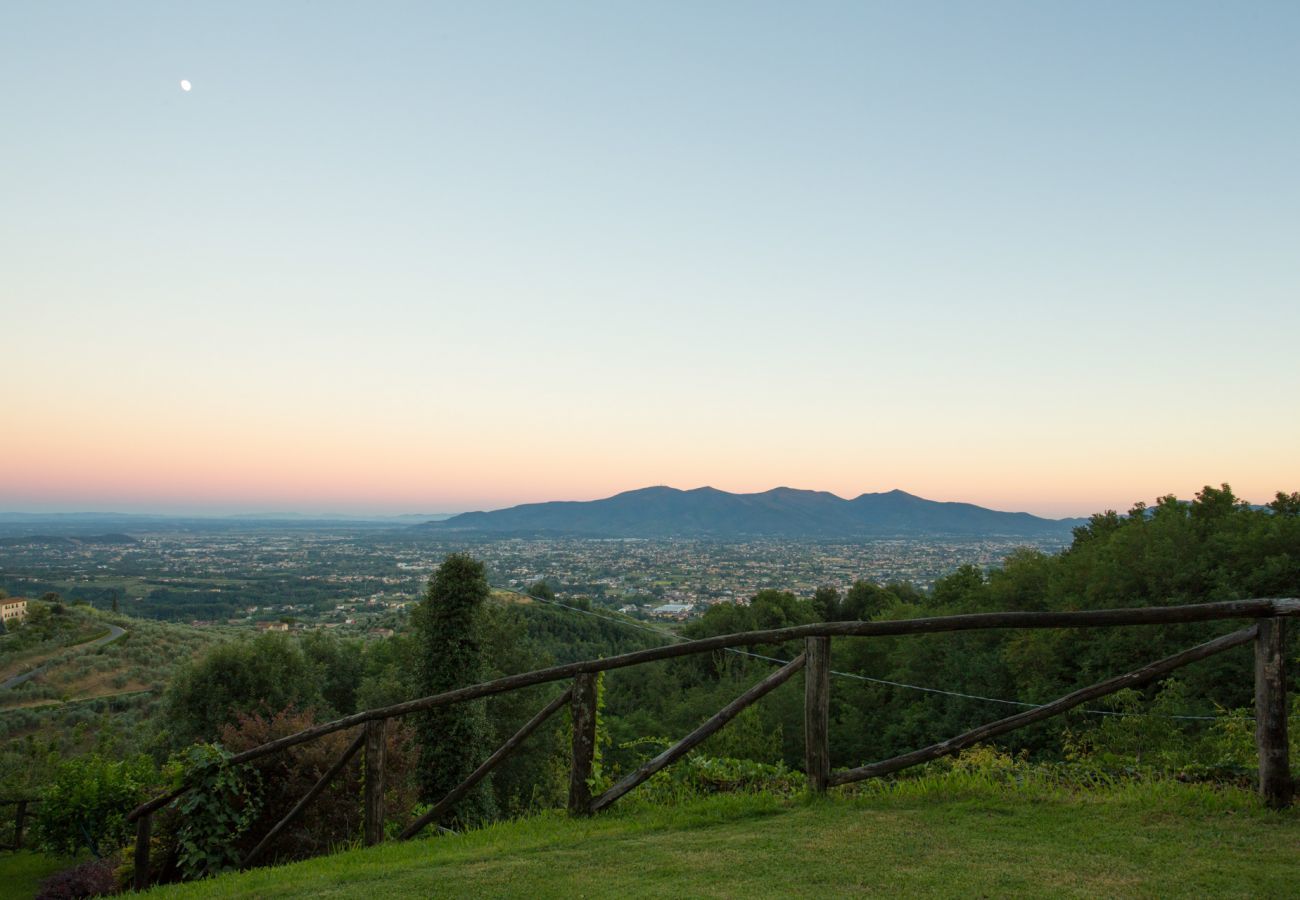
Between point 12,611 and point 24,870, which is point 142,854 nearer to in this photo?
point 24,870

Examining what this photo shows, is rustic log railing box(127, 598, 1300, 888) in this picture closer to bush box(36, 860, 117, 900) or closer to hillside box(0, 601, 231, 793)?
bush box(36, 860, 117, 900)

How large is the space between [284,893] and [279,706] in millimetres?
25418

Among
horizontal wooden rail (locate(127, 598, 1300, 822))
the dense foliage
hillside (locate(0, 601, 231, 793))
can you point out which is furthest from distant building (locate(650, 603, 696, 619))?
horizontal wooden rail (locate(127, 598, 1300, 822))

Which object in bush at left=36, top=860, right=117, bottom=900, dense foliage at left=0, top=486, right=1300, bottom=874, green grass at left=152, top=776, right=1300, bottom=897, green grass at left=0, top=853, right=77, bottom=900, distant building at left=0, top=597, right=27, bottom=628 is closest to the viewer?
green grass at left=152, top=776, right=1300, bottom=897

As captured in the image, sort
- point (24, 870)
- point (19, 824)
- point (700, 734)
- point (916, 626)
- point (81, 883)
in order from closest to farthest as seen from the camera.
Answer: point (916, 626), point (700, 734), point (81, 883), point (24, 870), point (19, 824)

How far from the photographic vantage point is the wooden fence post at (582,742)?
18.4 ft

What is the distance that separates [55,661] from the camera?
39.7 meters

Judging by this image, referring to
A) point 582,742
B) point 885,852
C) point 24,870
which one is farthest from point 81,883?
point 885,852

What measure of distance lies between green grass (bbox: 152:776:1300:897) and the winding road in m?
42.7

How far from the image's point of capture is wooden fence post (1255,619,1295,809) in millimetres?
3973

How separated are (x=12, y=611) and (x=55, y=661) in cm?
1235

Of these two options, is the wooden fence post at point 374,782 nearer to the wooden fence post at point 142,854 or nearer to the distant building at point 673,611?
the wooden fence post at point 142,854

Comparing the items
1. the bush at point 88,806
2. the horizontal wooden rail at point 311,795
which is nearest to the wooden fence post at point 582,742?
the horizontal wooden rail at point 311,795

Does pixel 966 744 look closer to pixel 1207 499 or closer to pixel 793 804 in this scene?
pixel 793 804
